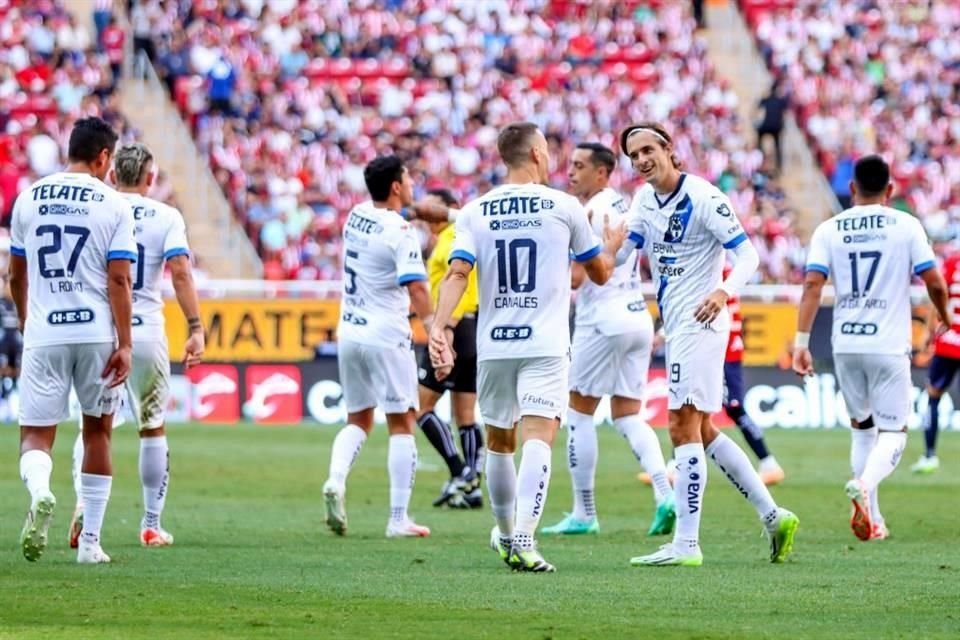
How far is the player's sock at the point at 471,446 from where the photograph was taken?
17.6 meters

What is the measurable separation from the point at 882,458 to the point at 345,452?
3.73m

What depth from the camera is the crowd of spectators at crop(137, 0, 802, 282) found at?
37.4 metres

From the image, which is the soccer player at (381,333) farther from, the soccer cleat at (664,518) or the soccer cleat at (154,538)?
the soccer cleat at (664,518)

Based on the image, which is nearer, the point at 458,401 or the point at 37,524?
the point at 37,524

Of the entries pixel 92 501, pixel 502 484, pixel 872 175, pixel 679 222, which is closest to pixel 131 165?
pixel 92 501

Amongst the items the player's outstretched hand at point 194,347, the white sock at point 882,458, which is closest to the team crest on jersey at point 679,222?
the white sock at point 882,458

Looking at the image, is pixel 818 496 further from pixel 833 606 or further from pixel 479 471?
pixel 833 606

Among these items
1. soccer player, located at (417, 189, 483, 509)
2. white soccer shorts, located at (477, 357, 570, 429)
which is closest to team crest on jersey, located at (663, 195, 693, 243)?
white soccer shorts, located at (477, 357, 570, 429)

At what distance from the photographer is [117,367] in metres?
11.7

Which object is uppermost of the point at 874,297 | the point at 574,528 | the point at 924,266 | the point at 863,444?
the point at 924,266

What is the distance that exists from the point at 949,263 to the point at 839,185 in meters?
18.2

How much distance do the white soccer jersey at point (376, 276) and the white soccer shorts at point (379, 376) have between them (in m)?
0.07

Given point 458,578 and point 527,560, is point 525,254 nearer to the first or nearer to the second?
point 527,560

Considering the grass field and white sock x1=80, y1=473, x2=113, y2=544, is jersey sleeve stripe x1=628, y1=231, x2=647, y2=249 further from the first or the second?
white sock x1=80, y1=473, x2=113, y2=544
